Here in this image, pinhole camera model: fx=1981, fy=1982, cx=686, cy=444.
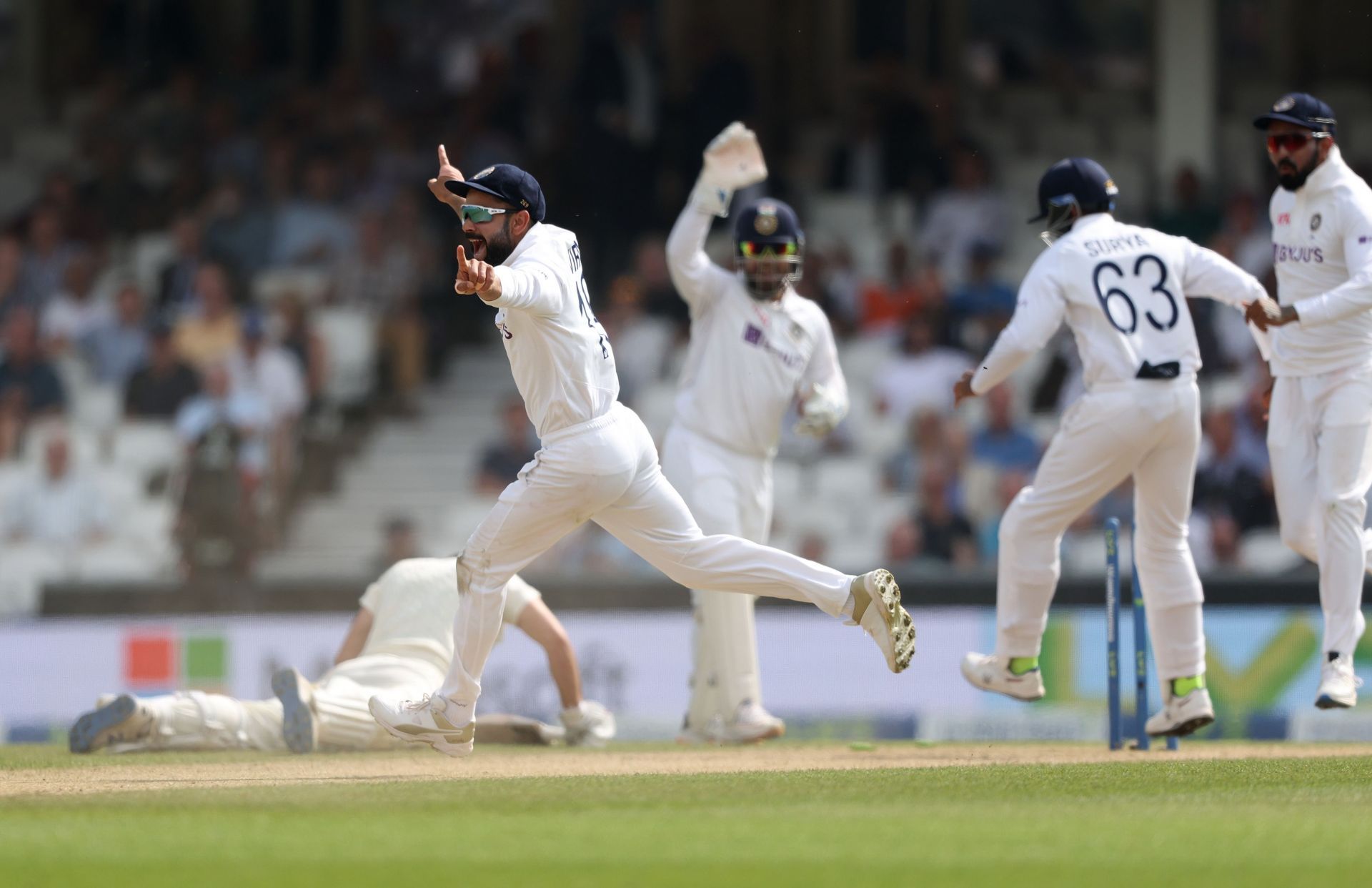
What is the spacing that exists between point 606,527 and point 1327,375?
10.2 feet

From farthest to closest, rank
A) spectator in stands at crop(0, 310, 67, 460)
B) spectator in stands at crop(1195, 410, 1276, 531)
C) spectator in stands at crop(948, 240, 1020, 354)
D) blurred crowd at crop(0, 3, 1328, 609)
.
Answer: spectator in stands at crop(0, 310, 67, 460), spectator in stands at crop(948, 240, 1020, 354), blurred crowd at crop(0, 3, 1328, 609), spectator in stands at crop(1195, 410, 1276, 531)

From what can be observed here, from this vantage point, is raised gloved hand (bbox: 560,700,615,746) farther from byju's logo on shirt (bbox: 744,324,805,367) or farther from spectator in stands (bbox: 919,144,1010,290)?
spectator in stands (bbox: 919,144,1010,290)

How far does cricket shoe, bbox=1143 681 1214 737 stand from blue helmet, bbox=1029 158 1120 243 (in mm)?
2055

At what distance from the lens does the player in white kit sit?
7.25 metres

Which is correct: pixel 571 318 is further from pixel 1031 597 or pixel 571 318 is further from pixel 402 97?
pixel 402 97

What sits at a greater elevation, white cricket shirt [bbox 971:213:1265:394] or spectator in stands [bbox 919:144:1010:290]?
spectator in stands [bbox 919:144:1010:290]

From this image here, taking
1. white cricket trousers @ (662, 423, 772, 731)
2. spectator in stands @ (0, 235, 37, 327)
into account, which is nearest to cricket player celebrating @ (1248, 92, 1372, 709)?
white cricket trousers @ (662, 423, 772, 731)

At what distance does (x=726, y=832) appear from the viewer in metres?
5.76

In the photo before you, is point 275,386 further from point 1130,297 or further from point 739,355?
point 1130,297

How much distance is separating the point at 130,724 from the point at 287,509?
21.1 ft

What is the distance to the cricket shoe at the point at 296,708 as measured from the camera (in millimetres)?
8445

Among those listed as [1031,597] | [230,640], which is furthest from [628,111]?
[1031,597]

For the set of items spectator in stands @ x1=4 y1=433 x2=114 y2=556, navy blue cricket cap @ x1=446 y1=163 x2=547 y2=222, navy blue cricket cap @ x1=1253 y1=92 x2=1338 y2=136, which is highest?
navy blue cricket cap @ x1=1253 y1=92 x2=1338 y2=136

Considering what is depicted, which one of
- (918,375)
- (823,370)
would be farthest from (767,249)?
(918,375)
